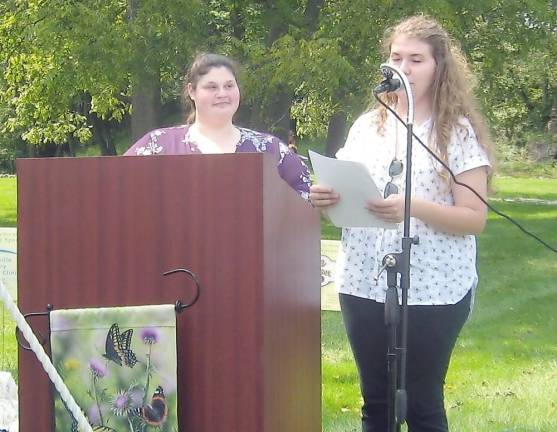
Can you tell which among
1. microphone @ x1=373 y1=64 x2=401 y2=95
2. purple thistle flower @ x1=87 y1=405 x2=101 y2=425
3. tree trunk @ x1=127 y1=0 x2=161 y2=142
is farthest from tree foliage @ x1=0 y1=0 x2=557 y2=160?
purple thistle flower @ x1=87 y1=405 x2=101 y2=425

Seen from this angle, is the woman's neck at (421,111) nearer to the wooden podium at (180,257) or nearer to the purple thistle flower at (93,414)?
the wooden podium at (180,257)

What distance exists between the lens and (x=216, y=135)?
9.59ft

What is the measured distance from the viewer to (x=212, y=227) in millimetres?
1765

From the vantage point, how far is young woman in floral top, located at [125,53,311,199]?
111 inches

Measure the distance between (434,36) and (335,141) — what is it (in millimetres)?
13538

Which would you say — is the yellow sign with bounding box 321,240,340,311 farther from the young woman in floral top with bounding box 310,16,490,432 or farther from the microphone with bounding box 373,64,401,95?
the microphone with bounding box 373,64,401,95

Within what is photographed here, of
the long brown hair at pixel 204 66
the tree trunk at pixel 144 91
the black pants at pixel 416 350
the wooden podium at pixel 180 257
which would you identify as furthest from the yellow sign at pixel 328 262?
the tree trunk at pixel 144 91

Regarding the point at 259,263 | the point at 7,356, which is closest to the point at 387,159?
the point at 259,263

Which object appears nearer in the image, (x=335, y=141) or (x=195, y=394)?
(x=195, y=394)

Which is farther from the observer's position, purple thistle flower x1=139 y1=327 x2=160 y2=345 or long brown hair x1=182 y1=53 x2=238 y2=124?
long brown hair x1=182 y1=53 x2=238 y2=124

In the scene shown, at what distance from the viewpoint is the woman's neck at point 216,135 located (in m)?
2.88

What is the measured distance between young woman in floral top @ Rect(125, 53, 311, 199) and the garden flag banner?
1020 mm

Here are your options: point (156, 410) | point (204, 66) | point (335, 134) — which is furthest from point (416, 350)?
point (335, 134)

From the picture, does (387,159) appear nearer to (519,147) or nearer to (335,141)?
(335,141)
